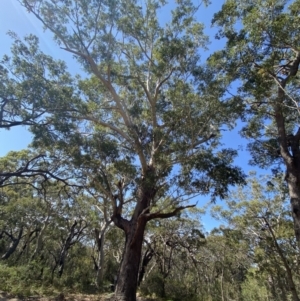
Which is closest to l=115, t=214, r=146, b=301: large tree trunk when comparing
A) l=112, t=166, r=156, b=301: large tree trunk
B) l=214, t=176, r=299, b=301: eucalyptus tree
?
l=112, t=166, r=156, b=301: large tree trunk

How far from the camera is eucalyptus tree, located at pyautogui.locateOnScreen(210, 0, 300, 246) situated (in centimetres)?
663

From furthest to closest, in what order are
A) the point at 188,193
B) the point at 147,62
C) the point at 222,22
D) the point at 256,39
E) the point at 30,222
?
the point at 30,222 < the point at 147,62 < the point at 188,193 < the point at 222,22 < the point at 256,39

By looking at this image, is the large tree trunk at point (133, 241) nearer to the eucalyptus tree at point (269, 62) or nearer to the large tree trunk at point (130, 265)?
the large tree trunk at point (130, 265)

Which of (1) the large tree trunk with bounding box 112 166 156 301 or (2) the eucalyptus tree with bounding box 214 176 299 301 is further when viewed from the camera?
(2) the eucalyptus tree with bounding box 214 176 299 301

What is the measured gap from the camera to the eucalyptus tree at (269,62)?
21.8 feet

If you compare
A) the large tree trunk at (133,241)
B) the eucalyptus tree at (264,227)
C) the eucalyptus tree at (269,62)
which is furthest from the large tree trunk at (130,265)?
the eucalyptus tree at (264,227)

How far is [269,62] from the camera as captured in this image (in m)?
7.20

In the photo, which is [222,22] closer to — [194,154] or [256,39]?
[256,39]

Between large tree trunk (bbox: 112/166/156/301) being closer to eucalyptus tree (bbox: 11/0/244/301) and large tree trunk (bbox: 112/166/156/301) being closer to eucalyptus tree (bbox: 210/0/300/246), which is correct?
eucalyptus tree (bbox: 11/0/244/301)

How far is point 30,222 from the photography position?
896 inches

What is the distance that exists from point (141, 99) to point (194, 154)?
161 inches

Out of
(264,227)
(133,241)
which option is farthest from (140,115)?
(264,227)

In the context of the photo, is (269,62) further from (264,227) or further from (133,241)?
(264,227)

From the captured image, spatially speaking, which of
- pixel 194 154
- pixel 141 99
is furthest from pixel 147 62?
pixel 194 154
